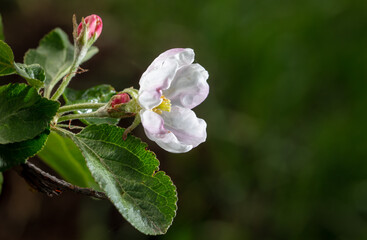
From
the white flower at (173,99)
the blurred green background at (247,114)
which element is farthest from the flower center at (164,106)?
the blurred green background at (247,114)

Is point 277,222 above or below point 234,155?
below

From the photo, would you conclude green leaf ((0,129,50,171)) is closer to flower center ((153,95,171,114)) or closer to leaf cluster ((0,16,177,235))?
leaf cluster ((0,16,177,235))

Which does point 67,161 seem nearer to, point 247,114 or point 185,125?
point 185,125

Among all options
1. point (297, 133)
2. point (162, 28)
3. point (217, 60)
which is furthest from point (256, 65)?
point (162, 28)

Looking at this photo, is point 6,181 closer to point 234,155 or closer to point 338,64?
point 234,155

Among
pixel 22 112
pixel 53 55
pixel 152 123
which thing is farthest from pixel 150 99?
pixel 53 55

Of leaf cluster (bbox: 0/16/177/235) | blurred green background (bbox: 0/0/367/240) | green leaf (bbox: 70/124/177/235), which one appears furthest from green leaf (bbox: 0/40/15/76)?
blurred green background (bbox: 0/0/367/240)
